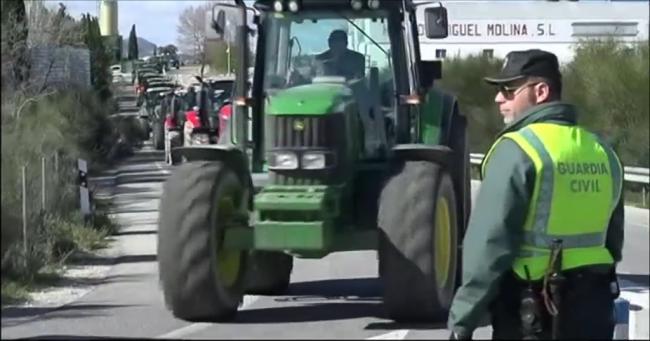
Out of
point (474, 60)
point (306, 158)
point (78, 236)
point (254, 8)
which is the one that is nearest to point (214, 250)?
point (306, 158)

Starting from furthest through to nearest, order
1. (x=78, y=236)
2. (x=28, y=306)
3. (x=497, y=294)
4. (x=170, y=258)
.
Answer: (x=78, y=236) < (x=28, y=306) < (x=170, y=258) < (x=497, y=294)

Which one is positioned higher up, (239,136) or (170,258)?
(239,136)

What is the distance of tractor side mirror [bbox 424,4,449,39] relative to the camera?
413 inches

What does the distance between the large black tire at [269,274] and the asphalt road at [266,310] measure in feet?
0.35

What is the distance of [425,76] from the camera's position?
11086 mm

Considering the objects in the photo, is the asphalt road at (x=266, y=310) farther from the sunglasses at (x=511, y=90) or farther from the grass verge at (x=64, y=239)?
the sunglasses at (x=511, y=90)

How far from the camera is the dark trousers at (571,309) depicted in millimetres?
5098

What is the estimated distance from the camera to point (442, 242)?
31.6 ft

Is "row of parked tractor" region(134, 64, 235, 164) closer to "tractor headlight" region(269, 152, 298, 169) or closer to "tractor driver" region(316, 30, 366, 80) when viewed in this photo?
"tractor driver" region(316, 30, 366, 80)

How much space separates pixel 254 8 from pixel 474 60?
26.7 ft

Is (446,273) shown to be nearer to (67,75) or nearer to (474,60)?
(67,75)

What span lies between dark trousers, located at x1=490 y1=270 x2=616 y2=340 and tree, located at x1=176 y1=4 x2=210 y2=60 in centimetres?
797

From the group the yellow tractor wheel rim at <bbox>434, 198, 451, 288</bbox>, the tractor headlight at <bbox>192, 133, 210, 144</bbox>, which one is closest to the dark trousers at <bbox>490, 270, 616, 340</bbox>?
the yellow tractor wheel rim at <bbox>434, 198, 451, 288</bbox>

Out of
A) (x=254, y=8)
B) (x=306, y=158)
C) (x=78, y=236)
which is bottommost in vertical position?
(x=78, y=236)
